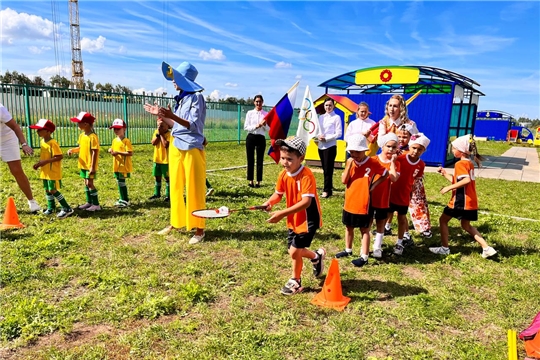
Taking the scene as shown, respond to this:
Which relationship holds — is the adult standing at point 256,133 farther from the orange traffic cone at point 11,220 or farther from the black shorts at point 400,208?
the orange traffic cone at point 11,220

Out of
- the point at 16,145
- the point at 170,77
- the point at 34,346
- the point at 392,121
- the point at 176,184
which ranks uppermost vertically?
the point at 170,77

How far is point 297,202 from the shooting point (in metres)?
3.56

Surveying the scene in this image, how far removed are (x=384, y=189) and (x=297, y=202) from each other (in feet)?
4.82

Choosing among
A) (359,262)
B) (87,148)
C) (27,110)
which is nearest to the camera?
(359,262)

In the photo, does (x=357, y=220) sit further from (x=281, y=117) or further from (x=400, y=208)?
(x=281, y=117)

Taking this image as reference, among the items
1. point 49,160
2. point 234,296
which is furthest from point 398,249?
point 49,160

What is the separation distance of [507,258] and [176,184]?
15.0 feet

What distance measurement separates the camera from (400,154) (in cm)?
502

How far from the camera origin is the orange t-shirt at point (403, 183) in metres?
4.82

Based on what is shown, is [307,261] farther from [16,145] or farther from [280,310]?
[16,145]

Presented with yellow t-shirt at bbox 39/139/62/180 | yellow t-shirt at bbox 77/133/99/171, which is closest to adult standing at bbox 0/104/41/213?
yellow t-shirt at bbox 39/139/62/180

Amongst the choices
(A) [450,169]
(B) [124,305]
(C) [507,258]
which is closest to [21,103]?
(B) [124,305]

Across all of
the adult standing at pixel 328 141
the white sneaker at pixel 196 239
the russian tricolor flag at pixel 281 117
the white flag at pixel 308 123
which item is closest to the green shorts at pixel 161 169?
the russian tricolor flag at pixel 281 117

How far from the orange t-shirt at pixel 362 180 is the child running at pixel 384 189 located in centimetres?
18
